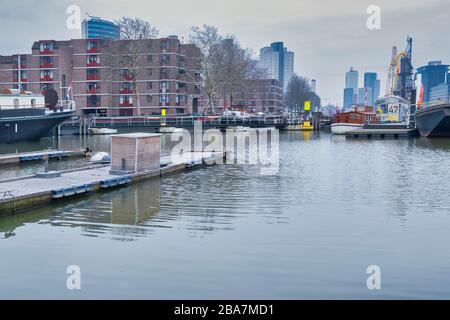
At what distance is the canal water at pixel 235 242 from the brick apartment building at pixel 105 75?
6940cm

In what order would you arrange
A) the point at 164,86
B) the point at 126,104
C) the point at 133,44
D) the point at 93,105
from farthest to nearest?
1. the point at 126,104
2. the point at 93,105
3. the point at 164,86
4. the point at 133,44

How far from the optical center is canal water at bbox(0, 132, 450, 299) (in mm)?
9414

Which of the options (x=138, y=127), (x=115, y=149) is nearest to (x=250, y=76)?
(x=138, y=127)

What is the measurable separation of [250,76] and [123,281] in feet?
313

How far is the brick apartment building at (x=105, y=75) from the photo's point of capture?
8775 centimetres

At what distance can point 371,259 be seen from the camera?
11102mm

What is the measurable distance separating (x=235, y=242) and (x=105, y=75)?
7982 cm

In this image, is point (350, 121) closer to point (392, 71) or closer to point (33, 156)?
point (33, 156)

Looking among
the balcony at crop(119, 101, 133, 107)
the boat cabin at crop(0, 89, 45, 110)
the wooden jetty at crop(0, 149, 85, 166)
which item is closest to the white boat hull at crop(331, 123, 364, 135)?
the balcony at crop(119, 101, 133, 107)

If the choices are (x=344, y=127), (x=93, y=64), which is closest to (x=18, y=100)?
(x=93, y=64)

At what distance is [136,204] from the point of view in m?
17.6

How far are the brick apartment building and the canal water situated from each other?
69403mm

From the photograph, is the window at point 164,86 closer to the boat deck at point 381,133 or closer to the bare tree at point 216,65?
the bare tree at point 216,65

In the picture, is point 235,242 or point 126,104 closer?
point 235,242
